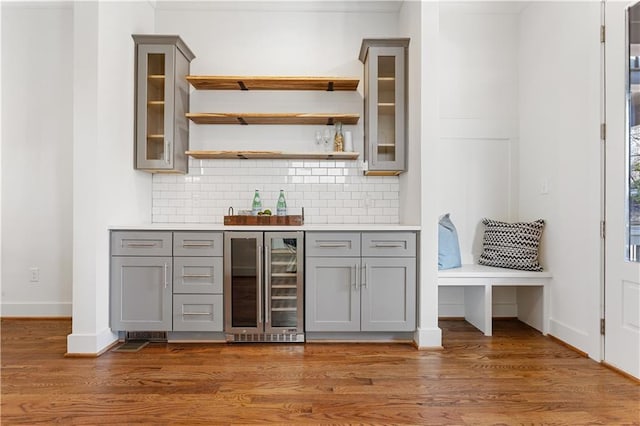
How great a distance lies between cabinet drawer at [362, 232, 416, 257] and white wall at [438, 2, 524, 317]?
0.94 meters

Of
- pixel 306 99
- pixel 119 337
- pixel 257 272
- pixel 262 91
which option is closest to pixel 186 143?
pixel 262 91

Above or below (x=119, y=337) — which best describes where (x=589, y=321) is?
above

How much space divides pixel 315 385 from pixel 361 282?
3.05 feet

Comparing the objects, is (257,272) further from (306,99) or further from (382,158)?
(306,99)

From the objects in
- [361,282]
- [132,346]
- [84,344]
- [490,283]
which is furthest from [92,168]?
[490,283]

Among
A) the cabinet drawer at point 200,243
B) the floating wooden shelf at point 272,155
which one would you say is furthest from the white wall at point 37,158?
the cabinet drawer at point 200,243

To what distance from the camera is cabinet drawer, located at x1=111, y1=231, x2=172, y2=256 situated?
3.06 metres

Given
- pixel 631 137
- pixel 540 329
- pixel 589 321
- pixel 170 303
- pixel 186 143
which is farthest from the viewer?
pixel 186 143

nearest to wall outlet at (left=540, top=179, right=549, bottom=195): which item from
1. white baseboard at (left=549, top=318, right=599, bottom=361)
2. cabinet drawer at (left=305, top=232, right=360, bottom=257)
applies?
white baseboard at (left=549, top=318, right=599, bottom=361)

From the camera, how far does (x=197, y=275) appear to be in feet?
10.1

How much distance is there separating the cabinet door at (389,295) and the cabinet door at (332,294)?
0.25 ft

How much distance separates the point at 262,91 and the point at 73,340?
252 cm

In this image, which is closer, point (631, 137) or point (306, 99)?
point (631, 137)

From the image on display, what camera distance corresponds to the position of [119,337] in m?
3.15
